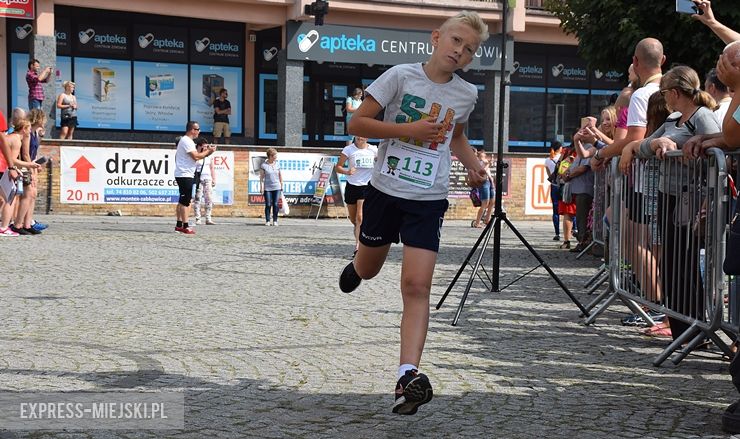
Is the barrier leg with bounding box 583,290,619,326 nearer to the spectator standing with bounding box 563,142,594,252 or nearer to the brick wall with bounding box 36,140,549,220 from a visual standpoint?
the spectator standing with bounding box 563,142,594,252

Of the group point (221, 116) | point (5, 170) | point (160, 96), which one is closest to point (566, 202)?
point (5, 170)

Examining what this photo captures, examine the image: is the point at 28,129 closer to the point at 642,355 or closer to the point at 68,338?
the point at 68,338

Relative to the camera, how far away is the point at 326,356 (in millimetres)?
7059

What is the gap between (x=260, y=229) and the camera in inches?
855

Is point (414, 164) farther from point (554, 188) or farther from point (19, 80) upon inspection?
point (19, 80)

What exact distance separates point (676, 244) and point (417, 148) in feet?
7.94

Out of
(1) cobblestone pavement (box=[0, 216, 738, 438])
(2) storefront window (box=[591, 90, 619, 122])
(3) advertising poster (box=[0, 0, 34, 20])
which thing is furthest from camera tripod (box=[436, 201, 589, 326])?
(2) storefront window (box=[591, 90, 619, 122])

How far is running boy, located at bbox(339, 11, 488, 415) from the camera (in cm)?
568

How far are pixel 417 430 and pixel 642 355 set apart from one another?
2823 millimetres

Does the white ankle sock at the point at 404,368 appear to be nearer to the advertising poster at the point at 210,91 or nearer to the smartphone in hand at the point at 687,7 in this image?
the smartphone in hand at the point at 687,7

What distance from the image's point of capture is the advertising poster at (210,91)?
34.4m

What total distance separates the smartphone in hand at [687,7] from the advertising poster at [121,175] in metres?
17.7

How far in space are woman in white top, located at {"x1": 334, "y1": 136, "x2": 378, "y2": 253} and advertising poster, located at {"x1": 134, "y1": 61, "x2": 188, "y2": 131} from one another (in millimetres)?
19467

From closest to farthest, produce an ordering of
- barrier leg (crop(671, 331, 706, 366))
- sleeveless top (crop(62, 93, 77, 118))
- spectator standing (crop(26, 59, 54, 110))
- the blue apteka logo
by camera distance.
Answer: barrier leg (crop(671, 331, 706, 366)) < spectator standing (crop(26, 59, 54, 110)) < sleeveless top (crop(62, 93, 77, 118)) < the blue apteka logo
